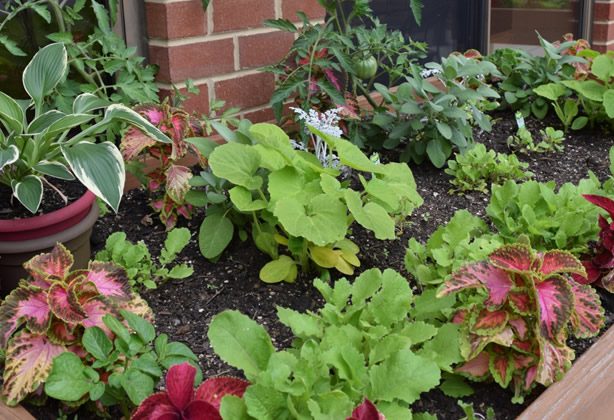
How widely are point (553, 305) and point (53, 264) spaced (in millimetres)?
938

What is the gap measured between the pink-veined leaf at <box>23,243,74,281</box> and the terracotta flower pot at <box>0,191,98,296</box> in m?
0.14

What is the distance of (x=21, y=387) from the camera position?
51.6 inches

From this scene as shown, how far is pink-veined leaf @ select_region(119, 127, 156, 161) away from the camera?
1885mm

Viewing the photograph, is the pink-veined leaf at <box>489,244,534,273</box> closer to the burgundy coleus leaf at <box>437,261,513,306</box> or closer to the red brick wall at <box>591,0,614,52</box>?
the burgundy coleus leaf at <box>437,261,513,306</box>

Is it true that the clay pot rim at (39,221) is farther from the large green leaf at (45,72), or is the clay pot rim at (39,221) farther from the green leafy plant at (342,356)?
the green leafy plant at (342,356)

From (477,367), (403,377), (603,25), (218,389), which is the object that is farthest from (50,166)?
(603,25)

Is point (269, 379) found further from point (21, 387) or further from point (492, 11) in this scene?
point (492, 11)

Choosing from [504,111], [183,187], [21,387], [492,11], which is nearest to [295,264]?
[183,187]

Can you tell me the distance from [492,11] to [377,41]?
77.1 inches

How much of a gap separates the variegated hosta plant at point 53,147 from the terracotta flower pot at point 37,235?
73 millimetres

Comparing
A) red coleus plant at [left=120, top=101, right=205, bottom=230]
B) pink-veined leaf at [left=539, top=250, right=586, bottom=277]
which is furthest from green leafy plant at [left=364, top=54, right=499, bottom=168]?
pink-veined leaf at [left=539, top=250, right=586, bottom=277]

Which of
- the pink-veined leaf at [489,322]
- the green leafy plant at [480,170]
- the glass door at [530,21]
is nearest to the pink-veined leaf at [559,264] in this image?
the pink-veined leaf at [489,322]

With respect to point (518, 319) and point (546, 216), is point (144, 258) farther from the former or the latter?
point (546, 216)

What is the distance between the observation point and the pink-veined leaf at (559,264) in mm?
1472
